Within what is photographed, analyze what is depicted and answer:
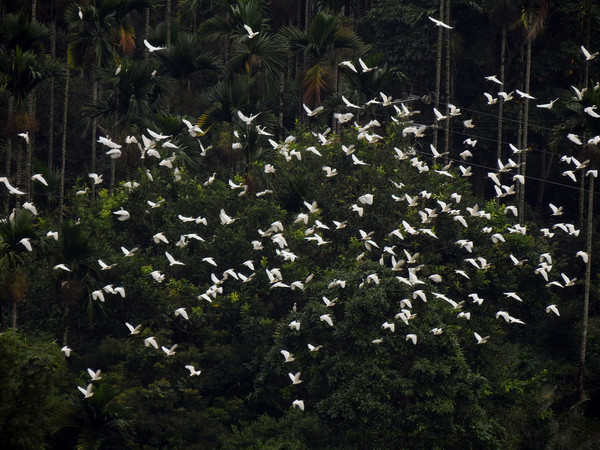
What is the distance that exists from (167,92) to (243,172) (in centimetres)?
317

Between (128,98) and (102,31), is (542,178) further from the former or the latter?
(102,31)

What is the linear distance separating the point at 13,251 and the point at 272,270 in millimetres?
6615

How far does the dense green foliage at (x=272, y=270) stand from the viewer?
27766mm

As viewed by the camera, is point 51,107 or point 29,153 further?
point 51,107

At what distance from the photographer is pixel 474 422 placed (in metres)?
27.8

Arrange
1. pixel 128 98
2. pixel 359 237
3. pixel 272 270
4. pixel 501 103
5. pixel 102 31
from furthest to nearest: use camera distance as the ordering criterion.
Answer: pixel 501 103 → pixel 102 31 → pixel 128 98 → pixel 359 237 → pixel 272 270

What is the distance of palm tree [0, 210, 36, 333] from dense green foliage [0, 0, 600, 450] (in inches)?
1.8

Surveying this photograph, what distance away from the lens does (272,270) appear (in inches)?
1183

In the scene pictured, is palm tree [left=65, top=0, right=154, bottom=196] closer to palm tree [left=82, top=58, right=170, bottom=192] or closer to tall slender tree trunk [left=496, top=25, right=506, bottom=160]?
palm tree [left=82, top=58, right=170, bottom=192]

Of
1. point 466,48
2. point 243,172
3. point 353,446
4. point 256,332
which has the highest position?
point 466,48

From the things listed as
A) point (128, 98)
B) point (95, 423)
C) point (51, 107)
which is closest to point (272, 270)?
point (95, 423)

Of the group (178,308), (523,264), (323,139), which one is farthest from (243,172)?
(523,264)

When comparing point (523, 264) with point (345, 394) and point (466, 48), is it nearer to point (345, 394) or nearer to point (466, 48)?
point (345, 394)

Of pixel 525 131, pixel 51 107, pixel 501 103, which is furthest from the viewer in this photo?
pixel 51 107
